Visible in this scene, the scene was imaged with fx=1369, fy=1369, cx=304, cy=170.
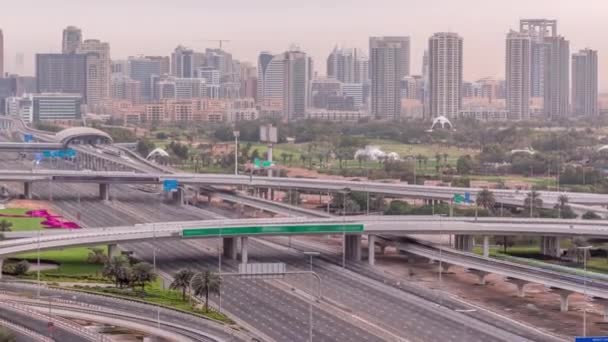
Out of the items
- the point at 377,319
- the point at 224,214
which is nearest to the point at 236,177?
the point at 224,214

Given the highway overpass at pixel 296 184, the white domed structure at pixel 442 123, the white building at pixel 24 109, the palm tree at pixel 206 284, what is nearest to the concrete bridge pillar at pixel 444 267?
the palm tree at pixel 206 284

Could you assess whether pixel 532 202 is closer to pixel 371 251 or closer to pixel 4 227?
pixel 371 251

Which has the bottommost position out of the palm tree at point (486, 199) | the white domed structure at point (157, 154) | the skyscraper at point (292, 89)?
the palm tree at point (486, 199)

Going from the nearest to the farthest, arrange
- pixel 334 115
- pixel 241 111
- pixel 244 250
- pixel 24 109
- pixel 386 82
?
1. pixel 244 250
2. pixel 241 111
3. pixel 24 109
4. pixel 334 115
5. pixel 386 82

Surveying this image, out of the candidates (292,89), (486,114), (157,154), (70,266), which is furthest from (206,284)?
A: (292,89)

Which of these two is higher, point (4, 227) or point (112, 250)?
point (4, 227)

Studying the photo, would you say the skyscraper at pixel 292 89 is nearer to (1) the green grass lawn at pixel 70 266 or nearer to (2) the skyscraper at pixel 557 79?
(2) the skyscraper at pixel 557 79
